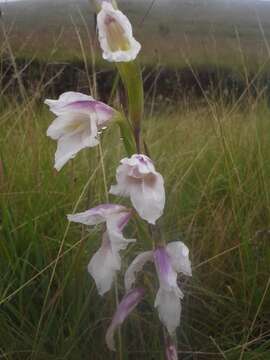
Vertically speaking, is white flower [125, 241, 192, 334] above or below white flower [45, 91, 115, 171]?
below

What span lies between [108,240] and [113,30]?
0.32m

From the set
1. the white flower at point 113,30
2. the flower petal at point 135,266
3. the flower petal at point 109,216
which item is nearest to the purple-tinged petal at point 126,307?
the flower petal at point 135,266

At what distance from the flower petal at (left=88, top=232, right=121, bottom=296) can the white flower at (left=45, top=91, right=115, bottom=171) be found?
15 centimetres

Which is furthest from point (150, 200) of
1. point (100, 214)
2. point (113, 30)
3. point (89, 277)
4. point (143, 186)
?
point (89, 277)

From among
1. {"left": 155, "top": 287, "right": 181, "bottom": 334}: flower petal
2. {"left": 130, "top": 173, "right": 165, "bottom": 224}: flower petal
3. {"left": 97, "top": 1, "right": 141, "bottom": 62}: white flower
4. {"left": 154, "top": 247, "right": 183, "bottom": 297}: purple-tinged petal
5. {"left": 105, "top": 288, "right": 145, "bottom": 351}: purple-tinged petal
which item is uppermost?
{"left": 97, "top": 1, "right": 141, "bottom": 62}: white flower

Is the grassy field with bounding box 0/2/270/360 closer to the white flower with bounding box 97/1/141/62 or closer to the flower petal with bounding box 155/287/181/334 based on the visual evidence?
the flower petal with bounding box 155/287/181/334

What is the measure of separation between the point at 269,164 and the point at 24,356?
40.8 inches

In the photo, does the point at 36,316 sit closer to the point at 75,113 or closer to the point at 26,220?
the point at 26,220

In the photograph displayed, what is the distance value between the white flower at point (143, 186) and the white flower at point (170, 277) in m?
0.13

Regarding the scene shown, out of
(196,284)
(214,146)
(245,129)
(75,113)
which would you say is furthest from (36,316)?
(245,129)

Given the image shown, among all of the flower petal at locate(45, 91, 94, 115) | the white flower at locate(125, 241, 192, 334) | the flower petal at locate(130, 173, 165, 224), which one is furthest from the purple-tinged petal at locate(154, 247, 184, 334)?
the flower petal at locate(45, 91, 94, 115)

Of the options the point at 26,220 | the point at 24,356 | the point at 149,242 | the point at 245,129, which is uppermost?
the point at 149,242

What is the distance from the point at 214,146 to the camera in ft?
7.66

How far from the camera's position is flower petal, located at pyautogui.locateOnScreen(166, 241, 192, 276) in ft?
3.20
